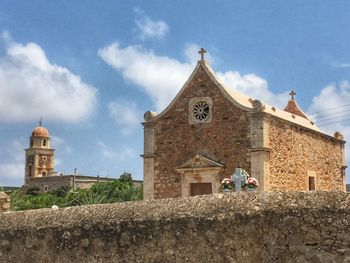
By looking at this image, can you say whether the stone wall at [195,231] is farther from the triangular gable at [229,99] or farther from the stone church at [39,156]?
the stone church at [39,156]

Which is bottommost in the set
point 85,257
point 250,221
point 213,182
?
point 85,257

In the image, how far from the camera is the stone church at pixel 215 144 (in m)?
17.9

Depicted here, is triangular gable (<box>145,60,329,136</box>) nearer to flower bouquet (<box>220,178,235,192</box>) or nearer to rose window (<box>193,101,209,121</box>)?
rose window (<box>193,101,209,121</box>)

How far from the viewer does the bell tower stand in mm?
94125

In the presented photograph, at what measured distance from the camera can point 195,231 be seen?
→ 16.4 feet

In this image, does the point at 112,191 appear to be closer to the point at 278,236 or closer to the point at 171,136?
the point at 171,136

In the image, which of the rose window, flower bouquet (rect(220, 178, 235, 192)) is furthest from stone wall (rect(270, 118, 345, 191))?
flower bouquet (rect(220, 178, 235, 192))

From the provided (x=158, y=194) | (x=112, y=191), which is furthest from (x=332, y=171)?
(x=112, y=191)

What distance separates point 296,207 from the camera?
4.50 meters

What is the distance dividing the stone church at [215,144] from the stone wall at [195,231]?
11981mm

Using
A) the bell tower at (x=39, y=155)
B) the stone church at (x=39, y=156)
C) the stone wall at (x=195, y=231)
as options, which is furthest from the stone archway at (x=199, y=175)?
the bell tower at (x=39, y=155)

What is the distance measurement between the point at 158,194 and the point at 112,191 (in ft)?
99.8

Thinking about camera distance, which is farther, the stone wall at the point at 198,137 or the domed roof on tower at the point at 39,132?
the domed roof on tower at the point at 39,132

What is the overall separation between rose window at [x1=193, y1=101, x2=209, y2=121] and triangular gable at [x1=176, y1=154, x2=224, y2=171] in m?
1.38
